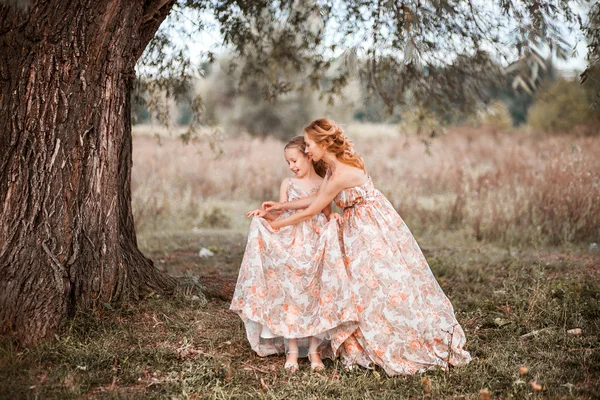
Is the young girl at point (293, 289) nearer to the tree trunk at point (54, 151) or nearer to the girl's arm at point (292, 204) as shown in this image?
the girl's arm at point (292, 204)

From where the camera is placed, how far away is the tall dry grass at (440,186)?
7.92 metres

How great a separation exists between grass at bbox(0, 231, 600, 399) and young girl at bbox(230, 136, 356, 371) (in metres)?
0.21

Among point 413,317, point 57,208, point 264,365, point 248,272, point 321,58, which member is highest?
point 321,58

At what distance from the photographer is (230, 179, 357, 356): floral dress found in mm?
3900

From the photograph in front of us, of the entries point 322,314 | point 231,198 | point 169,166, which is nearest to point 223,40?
point 322,314

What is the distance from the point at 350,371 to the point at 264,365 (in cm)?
59

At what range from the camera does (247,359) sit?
404cm

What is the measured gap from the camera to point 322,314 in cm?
390

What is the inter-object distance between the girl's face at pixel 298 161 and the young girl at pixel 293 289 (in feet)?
1.16

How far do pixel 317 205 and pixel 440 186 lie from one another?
26.7 feet

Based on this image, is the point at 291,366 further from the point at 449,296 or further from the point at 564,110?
the point at 564,110

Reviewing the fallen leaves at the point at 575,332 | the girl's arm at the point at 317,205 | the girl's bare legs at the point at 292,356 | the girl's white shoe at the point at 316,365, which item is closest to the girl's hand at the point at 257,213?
the girl's arm at the point at 317,205

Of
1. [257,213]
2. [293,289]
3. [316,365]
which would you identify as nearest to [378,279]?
[293,289]

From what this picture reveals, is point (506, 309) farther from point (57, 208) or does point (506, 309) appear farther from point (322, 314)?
point (57, 208)
